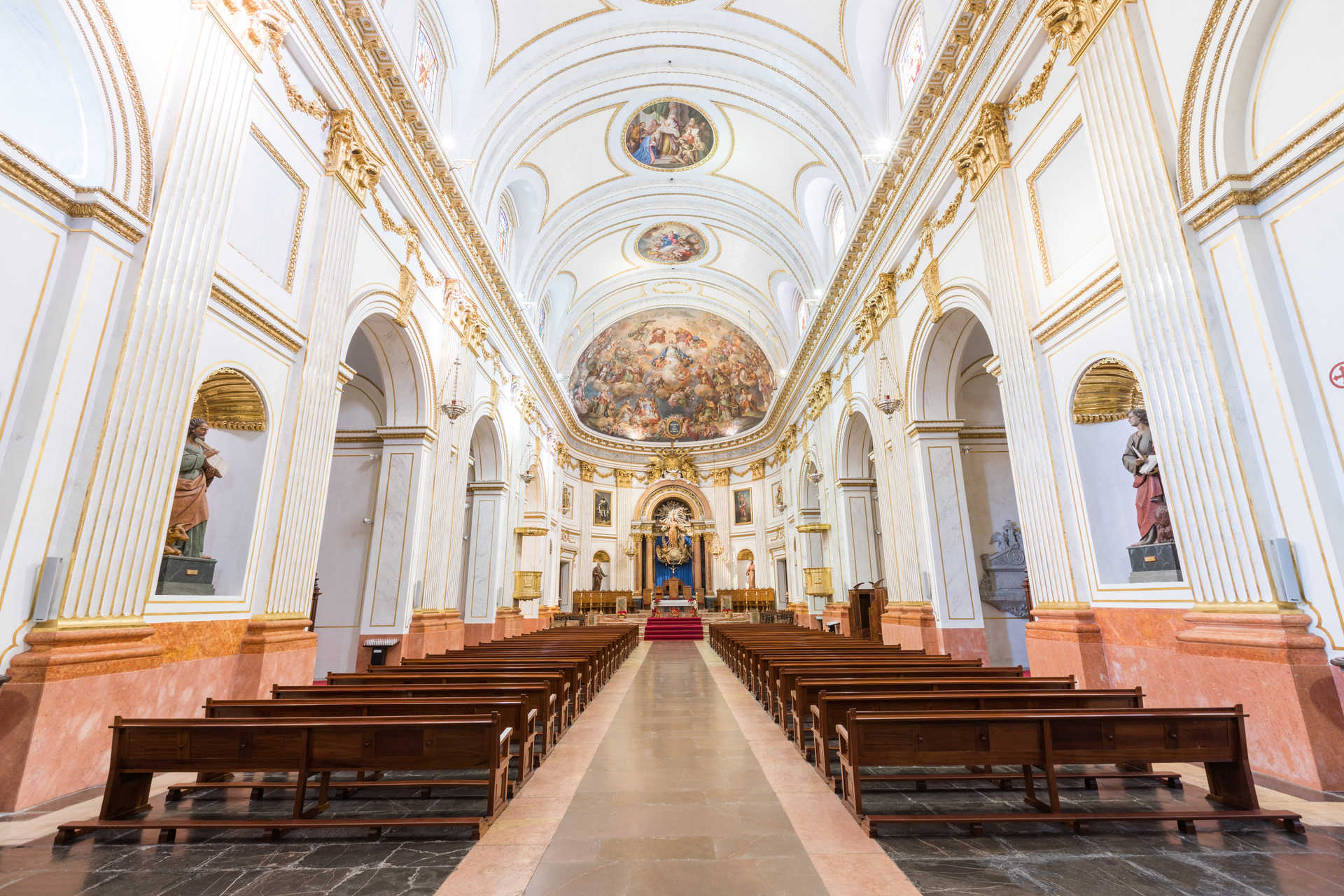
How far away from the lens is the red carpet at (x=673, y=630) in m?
20.6

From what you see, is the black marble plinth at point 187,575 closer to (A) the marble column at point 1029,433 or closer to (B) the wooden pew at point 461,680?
(B) the wooden pew at point 461,680

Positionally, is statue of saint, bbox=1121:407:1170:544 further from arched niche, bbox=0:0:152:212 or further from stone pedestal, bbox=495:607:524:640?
stone pedestal, bbox=495:607:524:640

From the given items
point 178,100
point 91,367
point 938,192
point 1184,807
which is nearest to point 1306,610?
point 1184,807

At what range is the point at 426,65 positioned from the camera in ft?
33.9

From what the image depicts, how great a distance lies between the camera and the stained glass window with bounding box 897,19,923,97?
9898 millimetres

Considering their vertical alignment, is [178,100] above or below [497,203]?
below

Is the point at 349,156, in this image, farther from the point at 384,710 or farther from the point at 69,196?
the point at 384,710

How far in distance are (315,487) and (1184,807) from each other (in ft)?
26.3

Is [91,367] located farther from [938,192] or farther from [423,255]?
[938,192]

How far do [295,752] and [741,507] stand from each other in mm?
25323

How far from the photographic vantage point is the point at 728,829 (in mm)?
3225

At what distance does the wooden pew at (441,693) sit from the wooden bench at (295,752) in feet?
3.58

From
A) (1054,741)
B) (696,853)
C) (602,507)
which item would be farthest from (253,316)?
(602,507)

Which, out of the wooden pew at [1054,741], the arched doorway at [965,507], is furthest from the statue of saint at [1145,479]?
the arched doorway at [965,507]
